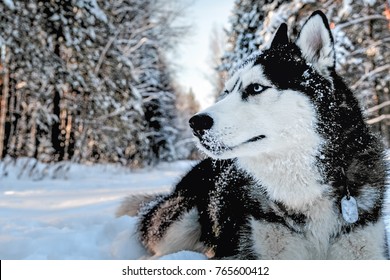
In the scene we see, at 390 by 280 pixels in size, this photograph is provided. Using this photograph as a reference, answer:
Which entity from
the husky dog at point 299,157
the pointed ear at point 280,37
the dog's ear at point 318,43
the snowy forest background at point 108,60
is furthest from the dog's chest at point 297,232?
the snowy forest background at point 108,60

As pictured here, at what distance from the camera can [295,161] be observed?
1333 millimetres

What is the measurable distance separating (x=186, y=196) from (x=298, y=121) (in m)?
0.69

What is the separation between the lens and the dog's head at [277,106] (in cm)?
129

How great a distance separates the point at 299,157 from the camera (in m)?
1.33

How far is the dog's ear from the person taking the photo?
135 centimetres

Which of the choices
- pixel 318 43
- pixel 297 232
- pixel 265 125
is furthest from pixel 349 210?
pixel 318 43

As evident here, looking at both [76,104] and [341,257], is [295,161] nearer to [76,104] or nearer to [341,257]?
[341,257]

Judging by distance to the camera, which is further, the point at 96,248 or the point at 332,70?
the point at 96,248

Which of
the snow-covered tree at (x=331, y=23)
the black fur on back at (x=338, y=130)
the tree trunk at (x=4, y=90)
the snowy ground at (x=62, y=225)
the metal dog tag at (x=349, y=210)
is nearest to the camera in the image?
the metal dog tag at (x=349, y=210)

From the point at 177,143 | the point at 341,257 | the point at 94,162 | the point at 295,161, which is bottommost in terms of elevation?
the point at 177,143

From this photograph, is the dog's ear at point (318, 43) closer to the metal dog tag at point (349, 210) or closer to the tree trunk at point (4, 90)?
the metal dog tag at point (349, 210)

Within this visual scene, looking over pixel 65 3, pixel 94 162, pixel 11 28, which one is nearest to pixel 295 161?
pixel 11 28

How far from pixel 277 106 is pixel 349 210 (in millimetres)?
430

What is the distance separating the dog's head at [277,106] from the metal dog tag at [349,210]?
8.6 inches
